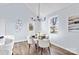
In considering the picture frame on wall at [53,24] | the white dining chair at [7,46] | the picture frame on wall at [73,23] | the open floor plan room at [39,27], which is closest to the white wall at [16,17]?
the open floor plan room at [39,27]

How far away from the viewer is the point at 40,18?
2367mm

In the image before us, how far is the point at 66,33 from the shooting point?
2.34 m

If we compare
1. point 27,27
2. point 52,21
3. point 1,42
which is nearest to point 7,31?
point 1,42

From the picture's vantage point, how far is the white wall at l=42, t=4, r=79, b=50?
232cm

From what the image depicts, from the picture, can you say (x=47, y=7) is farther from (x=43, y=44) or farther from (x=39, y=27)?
(x=43, y=44)

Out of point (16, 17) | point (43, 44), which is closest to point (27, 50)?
point (43, 44)

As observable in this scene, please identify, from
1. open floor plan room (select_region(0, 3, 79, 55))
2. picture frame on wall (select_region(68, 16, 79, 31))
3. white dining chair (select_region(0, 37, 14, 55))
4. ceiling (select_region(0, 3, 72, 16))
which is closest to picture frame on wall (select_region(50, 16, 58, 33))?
open floor plan room (select_region(0, 3, 79, 55))

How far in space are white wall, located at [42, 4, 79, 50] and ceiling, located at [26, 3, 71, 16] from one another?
7 cm

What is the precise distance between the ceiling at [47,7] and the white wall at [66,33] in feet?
0.22

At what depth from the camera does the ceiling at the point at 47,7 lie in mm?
2346

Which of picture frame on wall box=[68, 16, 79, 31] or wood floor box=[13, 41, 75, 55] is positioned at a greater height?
picture frame on wall box=[68, 16, 79, 31]

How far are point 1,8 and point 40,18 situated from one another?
75cm

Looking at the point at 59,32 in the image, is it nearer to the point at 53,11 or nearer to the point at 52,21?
the point at 52,21

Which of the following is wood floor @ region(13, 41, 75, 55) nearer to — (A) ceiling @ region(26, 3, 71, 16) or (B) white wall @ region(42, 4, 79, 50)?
(B) white wall @ region(42, 4, 79, 50)
